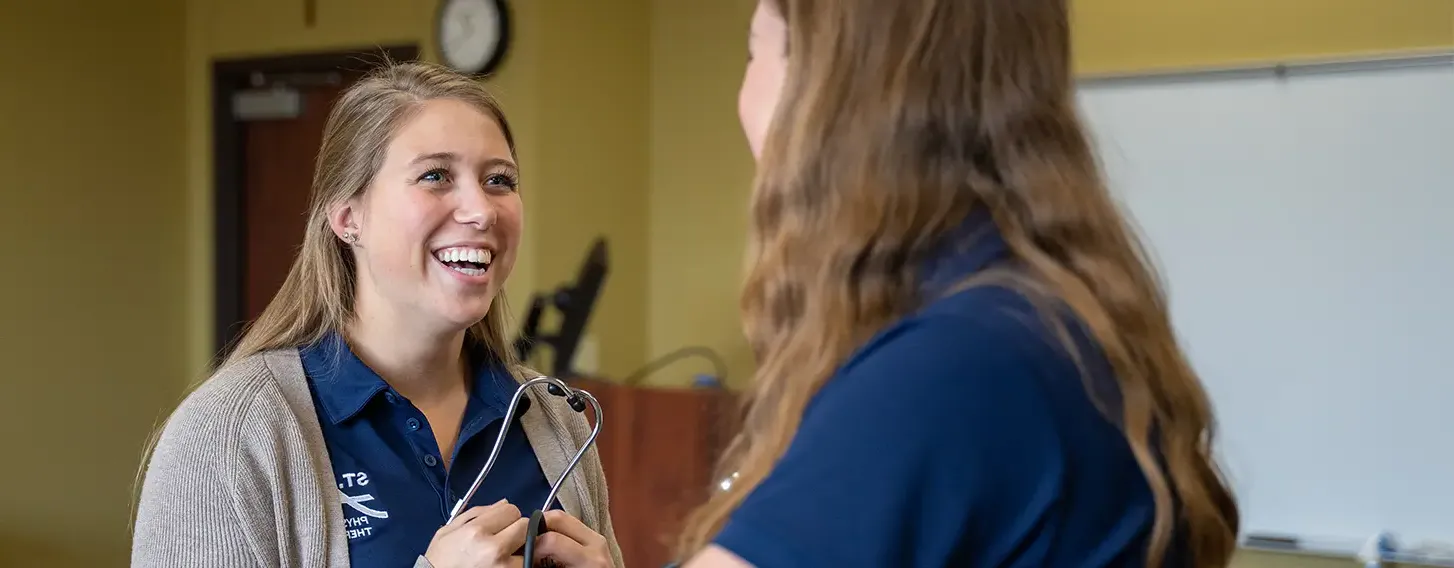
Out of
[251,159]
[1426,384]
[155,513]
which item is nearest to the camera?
[155,513]

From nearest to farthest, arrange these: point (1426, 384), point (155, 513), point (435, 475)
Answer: point (155, 513), point (435, 475), point (1426, 384)

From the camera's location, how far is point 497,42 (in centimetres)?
330

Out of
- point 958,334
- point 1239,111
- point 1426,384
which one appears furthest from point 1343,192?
point 958,334

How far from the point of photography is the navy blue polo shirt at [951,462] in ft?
2.02

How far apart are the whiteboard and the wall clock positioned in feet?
5.41

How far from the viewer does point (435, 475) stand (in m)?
1.37

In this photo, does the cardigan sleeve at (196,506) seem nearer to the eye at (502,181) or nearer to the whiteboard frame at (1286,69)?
A: the eye at (502,181)

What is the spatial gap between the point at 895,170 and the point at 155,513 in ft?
2.92

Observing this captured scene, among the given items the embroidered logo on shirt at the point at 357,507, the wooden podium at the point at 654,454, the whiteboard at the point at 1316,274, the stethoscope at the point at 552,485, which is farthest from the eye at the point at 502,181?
the whiteboard at the point at 1316,274

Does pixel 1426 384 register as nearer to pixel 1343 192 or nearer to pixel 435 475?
pixel 1343 192

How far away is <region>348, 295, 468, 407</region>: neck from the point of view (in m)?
1.44

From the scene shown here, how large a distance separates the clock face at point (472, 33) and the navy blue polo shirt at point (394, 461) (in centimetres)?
200

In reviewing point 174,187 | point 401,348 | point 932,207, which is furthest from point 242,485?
point 174,187

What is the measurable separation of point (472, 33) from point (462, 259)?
6.83 ft
